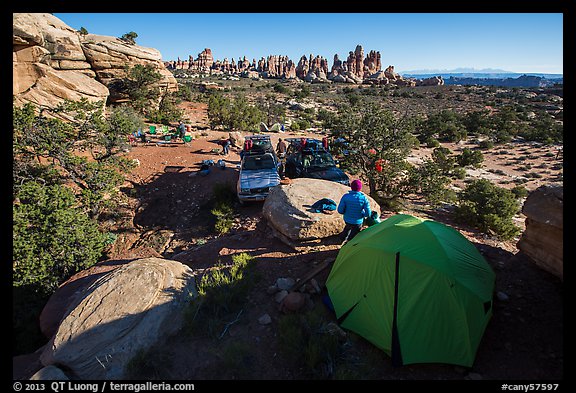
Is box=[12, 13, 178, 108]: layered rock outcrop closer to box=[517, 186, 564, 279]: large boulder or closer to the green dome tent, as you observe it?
the green dome tent

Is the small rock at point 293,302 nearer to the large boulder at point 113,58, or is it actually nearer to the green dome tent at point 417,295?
the green dome tent at point 417,295

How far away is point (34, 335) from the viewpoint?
641cm

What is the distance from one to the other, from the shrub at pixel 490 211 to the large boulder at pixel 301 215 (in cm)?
426

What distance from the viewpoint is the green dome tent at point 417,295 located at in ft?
13.2

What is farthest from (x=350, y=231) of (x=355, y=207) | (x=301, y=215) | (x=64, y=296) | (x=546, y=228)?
(x=64, y=296)

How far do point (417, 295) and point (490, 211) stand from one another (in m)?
7.87

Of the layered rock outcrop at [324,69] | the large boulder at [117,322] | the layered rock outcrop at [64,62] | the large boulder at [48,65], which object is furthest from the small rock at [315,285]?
the layered rock outcrop at [324,69]

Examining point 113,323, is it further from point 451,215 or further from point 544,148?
point 544,148

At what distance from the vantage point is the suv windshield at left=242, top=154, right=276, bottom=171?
11.6 meters

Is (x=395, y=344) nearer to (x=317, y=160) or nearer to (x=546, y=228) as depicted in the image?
(x=546, y=228)

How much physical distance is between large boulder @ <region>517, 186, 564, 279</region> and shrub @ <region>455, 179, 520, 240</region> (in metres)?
3.97

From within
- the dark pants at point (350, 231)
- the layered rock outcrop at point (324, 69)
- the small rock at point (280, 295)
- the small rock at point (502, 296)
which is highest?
the layered rock outcrop at point (324, 69)

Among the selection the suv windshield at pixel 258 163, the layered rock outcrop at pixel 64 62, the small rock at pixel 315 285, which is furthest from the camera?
the layered rock outcrop at pixel 64 62
